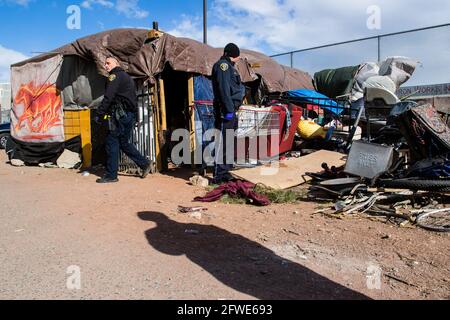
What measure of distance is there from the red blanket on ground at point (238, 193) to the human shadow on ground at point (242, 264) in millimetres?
1115

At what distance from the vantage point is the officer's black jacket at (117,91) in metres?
7.13

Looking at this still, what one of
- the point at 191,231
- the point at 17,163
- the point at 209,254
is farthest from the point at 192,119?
the point at 17,163

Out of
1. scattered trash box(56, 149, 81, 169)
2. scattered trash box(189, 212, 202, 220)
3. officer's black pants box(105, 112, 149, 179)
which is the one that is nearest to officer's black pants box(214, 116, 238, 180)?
officer's black pants box(105, 112, 149, 179)

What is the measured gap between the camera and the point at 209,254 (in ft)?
11.9

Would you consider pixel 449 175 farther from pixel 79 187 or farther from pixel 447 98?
pixel 447 98

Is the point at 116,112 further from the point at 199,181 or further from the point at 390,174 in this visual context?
the point at 390,174

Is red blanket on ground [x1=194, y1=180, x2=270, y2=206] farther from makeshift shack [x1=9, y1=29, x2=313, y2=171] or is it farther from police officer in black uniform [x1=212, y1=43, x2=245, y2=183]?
makeshift shack [x1=9, y1=29, x2=313, y2=171]

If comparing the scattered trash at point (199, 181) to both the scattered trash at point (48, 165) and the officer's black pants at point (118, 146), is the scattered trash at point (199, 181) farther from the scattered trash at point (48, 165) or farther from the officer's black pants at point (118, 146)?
the scattered trash at point (48, 165)

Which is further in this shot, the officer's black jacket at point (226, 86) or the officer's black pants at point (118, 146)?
the officer's black pants at point (118, 146)

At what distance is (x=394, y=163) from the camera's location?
5816 mm

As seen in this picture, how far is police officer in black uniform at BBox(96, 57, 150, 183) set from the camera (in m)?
7.14

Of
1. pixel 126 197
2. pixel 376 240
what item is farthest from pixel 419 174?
pixel 126 197

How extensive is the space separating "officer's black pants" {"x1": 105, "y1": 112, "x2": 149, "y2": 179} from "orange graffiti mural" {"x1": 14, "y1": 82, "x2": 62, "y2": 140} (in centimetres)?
332

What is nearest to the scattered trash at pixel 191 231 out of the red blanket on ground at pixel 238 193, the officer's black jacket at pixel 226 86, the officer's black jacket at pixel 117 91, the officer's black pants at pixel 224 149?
the red blanket on ground at pixel 238 193
